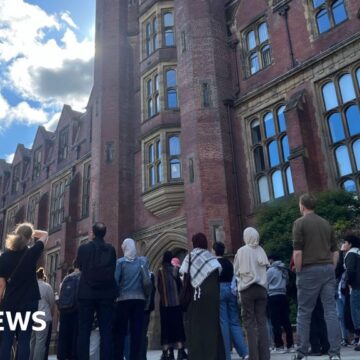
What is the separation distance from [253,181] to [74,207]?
1120 centimetres

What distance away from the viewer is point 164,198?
15070 mm

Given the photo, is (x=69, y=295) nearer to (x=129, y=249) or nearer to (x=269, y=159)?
(x=129, y=249)

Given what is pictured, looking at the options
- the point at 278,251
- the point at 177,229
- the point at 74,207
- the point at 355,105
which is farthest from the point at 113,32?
the point at 278,251

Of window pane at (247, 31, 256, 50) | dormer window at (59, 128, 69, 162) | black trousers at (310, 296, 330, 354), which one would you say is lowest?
black trousers at (310, 296, 330, 354)

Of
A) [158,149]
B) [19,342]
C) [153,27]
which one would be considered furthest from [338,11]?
[19,342]

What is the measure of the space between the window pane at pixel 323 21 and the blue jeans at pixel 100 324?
11699 millimetres

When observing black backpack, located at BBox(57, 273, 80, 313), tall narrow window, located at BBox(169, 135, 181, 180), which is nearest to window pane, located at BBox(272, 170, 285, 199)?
tall narrow window, located at BBox(169, 135, 181, 180)

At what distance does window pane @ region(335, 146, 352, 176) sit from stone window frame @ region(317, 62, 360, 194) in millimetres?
30

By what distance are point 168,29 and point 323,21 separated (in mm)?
6857

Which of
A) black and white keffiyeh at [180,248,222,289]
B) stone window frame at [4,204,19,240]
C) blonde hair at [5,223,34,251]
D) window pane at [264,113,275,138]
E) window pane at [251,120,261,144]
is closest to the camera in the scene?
blonde hair at [5,223,34,251]

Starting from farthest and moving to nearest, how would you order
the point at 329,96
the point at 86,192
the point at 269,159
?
the point at 86,192
the point at 269,159
the point at 329,96

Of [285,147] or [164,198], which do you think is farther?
[164,198]

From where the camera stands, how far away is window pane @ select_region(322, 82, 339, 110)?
40.3 ft

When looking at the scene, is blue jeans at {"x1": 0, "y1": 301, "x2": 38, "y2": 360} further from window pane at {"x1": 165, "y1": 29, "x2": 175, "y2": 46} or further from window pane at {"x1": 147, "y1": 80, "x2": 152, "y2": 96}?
window pane at {"x1": 165, "y1": 29, "x2": 175, "y2": 46}
